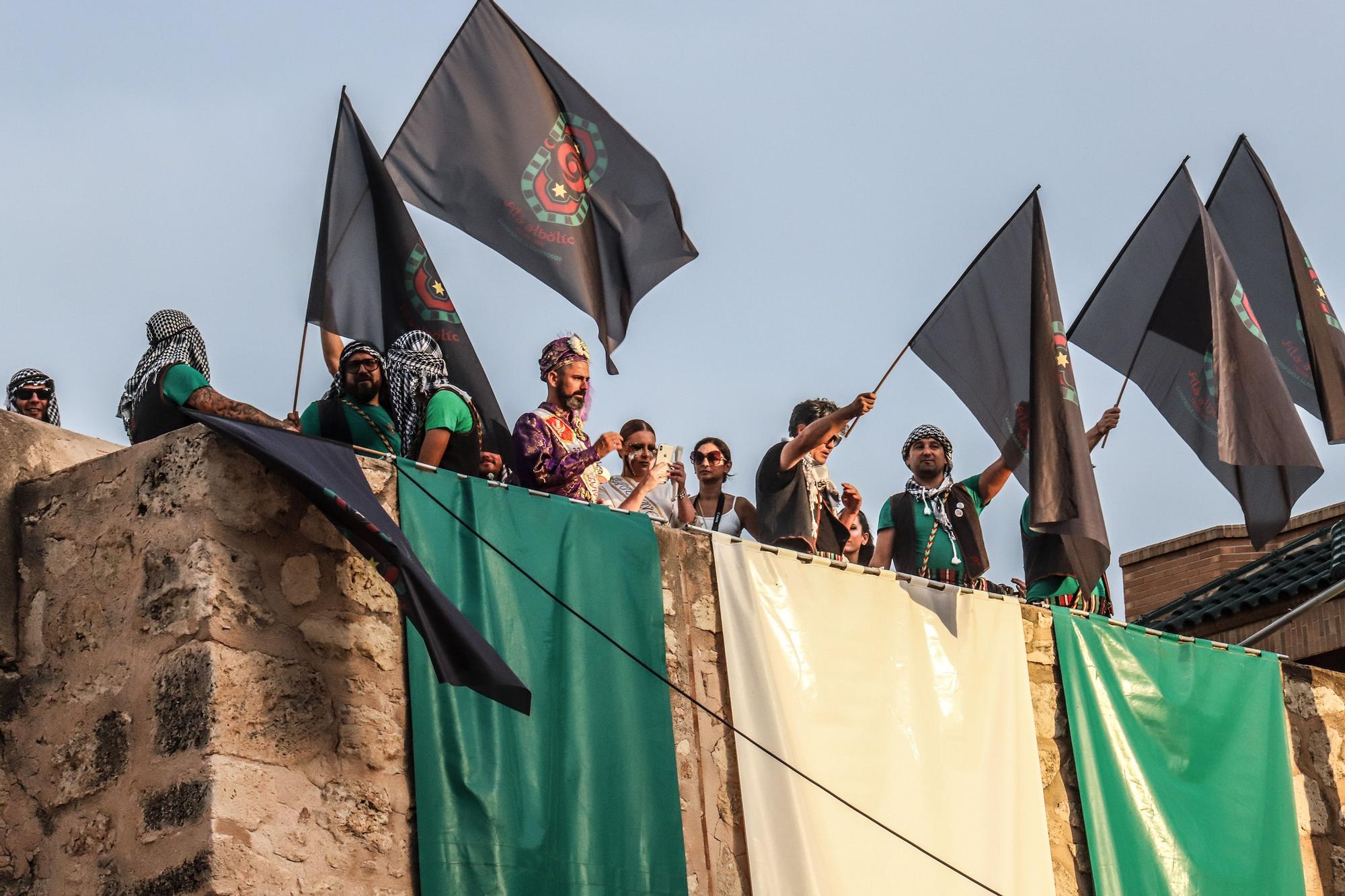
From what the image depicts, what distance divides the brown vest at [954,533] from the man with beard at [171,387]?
317 cm

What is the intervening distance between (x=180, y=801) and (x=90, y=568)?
1.06m

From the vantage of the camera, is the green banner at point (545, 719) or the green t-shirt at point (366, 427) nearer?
the green banner at point (545, 719)

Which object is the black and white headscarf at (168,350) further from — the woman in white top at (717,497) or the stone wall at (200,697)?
the woman in white top at (717,497)

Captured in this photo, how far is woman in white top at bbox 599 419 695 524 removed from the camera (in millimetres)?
8961

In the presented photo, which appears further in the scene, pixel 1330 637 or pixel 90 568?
pixel 1330 637

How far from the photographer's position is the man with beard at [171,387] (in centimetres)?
740

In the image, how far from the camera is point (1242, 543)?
16.4 meters

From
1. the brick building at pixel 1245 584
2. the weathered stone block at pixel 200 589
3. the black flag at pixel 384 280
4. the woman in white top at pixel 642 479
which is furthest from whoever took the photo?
the brick building at pixel 1245 584

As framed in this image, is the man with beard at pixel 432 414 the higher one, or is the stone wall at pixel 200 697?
the man with beard at pixel 432 414

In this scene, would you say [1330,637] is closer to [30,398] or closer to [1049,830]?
[1049,830]

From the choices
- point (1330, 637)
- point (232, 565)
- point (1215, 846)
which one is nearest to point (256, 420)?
point (232, 565)

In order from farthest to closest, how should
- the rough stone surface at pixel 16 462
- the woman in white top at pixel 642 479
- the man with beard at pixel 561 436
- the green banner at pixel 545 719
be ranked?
the woman in white top at pixel 642 479
the man with beard at pixel 561 436
the rough stone surface at pixel 16 462
the green banner at pixel 545 719

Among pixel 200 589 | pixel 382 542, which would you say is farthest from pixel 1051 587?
pixel 200 589

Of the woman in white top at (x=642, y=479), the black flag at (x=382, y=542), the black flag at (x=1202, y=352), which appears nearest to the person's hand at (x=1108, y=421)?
the black flag at (x=1202, y=352)
